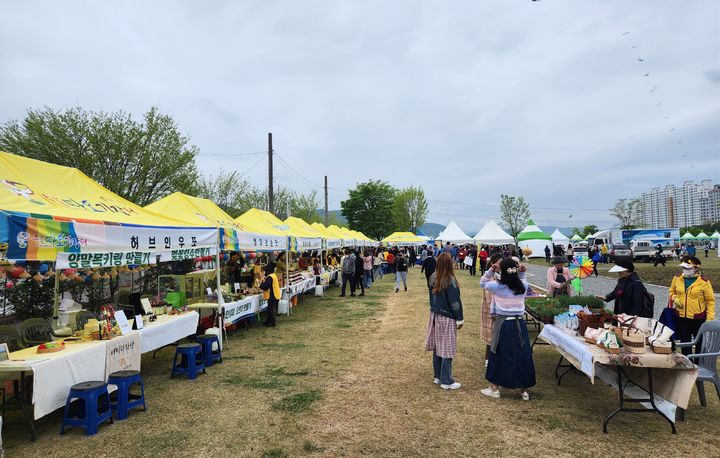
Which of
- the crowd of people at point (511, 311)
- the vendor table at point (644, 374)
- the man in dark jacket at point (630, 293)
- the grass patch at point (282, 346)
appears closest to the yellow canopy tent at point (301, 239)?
the grass patch at point (282, 346)

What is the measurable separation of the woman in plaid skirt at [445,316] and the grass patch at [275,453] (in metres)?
2.26

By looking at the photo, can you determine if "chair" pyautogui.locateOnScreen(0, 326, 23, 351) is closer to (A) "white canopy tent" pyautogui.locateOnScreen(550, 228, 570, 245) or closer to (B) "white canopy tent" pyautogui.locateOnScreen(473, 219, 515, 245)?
(B) "white canopy tent" pyautogui.locateOnScreen(473, 219, 515, 245)

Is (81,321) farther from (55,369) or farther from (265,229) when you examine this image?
(265,229)

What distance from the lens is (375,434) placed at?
12.9 feet

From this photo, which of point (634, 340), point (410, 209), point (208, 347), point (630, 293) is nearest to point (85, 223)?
point (208, 347)

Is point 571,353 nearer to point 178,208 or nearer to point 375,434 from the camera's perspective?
point 375,434

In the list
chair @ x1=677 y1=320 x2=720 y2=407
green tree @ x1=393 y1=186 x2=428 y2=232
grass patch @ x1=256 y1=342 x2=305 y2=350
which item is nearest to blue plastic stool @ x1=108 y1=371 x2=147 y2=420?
grass patch @ x1=256 y1=342 x2=305 y2=350

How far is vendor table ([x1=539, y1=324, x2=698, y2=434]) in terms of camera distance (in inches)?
145

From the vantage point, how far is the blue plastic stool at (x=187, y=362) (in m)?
5.72

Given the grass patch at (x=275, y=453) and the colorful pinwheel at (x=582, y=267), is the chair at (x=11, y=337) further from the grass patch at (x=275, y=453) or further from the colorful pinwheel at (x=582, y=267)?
the colorful pinwheel at (x=582, y=267)

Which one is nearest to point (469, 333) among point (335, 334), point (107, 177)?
point (335, 334)

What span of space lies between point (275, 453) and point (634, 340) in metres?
3.43

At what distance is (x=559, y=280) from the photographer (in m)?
7.44

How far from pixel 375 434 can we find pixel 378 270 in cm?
1902
